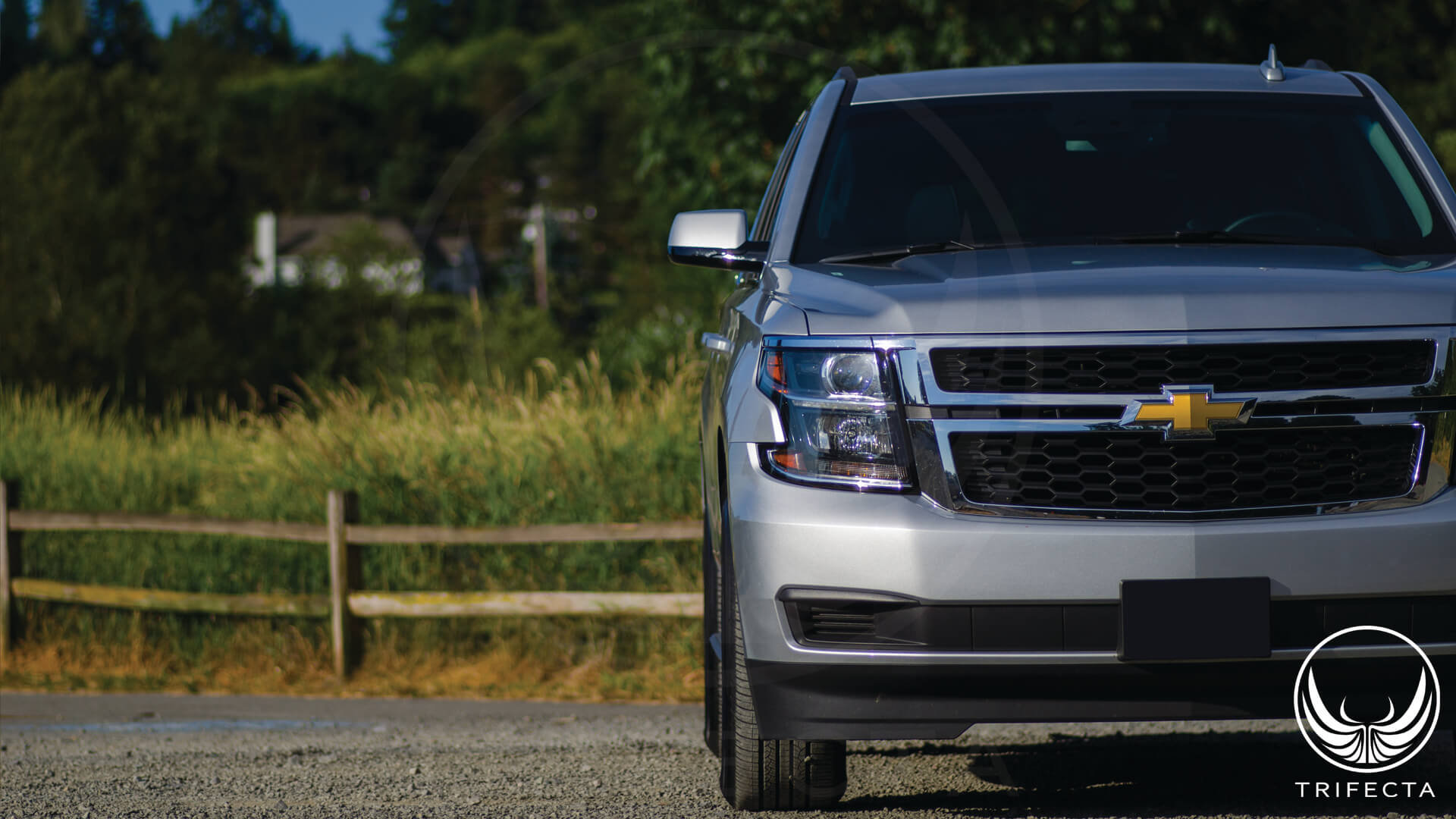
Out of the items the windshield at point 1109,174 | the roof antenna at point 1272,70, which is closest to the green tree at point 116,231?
the windshield at point 1109,174

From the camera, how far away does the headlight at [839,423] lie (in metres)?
3.79

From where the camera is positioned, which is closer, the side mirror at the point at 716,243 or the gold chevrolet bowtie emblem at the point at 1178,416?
the gold chevrolet bowtie emblem at the point at 1178,416

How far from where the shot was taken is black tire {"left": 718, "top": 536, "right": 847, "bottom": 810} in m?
4.36

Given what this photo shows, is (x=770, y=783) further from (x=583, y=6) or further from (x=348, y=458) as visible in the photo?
(x=583, y=6)

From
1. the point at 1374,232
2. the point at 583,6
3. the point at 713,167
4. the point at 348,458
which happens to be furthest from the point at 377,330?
the point at 583,6

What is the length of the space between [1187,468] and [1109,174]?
1.51m

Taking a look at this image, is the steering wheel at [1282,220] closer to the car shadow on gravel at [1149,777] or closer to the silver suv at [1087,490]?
the silver suv at [1087,490]

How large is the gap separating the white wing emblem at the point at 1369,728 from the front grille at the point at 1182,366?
0.67 metres

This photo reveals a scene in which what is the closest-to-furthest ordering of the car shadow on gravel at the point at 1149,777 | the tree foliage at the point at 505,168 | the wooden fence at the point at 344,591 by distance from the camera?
the car shadow on gravel at the point at 1149,777
the wooden fence at the point at 344,591
the tree foliage at the point at 505,168

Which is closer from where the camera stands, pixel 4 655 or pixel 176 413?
pixel 4 655

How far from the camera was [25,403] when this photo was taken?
1355 cm

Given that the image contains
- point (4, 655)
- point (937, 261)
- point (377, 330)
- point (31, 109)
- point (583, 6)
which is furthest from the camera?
point (583, 6)

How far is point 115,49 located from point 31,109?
194 feet

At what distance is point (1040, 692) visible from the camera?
3783mm
